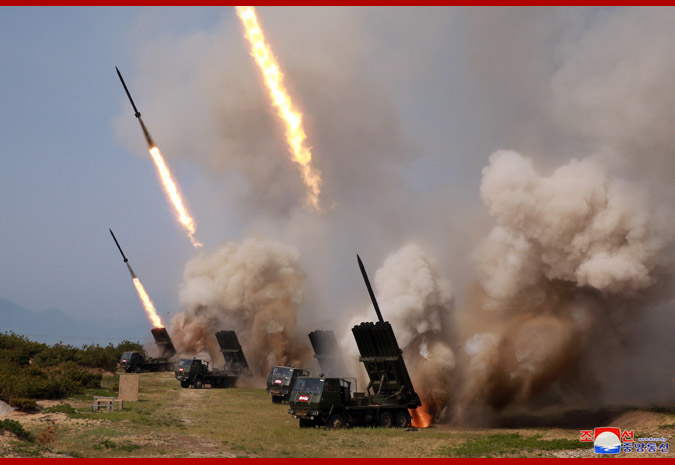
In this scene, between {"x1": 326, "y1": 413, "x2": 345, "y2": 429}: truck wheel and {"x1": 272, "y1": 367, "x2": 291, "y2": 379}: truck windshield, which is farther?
{"x1": 272, "y1": 367, "x2": 291, "y2": 379}: truck windshield

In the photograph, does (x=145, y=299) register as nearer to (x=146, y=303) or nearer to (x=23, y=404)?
(x=146, y=303)

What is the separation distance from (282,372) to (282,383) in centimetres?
115

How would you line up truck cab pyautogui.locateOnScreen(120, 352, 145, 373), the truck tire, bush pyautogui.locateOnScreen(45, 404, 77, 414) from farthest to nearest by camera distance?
truck cab pyautogui.locateOnScreen(120, 352, 145, 373)
the truck tire
bush pyautogui.locateOnScreen(45, 404, 77, 414)

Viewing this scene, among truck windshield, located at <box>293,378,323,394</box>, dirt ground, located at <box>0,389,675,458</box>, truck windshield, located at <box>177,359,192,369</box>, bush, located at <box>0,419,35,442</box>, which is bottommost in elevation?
bush, located at <box>0,419,35,442</box>

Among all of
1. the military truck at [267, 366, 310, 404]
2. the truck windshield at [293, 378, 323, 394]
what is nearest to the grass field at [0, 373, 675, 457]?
the truck windshield at [293, 378, 323, 394]

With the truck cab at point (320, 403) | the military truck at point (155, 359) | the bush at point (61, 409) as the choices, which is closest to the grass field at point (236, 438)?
the bush at point (61, 409)

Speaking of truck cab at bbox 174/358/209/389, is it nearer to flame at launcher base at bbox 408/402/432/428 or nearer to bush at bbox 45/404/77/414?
bush at bbox 45/404/77/414

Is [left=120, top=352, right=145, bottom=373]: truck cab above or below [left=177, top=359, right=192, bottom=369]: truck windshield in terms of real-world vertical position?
above

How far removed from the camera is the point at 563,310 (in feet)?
107

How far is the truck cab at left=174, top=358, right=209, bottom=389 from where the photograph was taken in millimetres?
49969

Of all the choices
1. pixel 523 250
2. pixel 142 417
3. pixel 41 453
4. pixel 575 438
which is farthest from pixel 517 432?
pixel 41 453

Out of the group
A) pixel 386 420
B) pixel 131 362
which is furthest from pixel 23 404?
pixel 131 362

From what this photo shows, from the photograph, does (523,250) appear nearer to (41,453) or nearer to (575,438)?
(575,438)

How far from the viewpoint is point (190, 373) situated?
1967 inches
